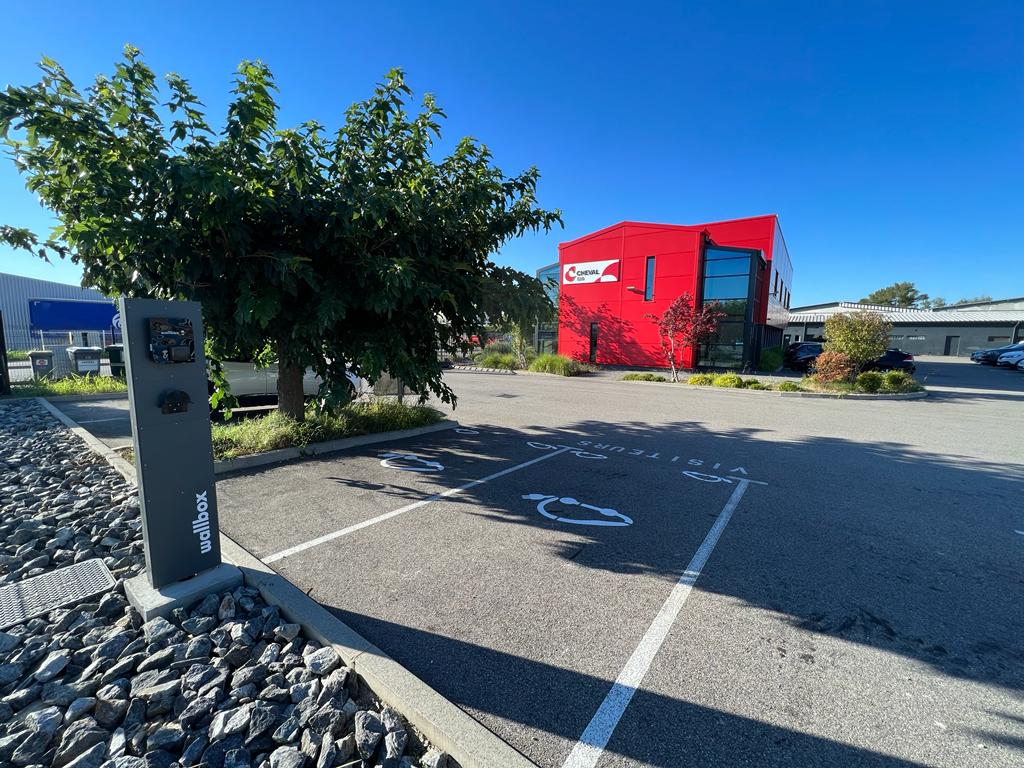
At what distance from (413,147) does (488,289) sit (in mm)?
2083

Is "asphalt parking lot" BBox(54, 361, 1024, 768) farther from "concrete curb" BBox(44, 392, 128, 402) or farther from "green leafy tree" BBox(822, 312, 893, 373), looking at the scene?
"green leafy tree" BBox(822, 312, 893, 373)

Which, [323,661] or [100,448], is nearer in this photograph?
[323,661]

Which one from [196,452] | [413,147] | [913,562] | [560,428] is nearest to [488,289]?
[413,147]

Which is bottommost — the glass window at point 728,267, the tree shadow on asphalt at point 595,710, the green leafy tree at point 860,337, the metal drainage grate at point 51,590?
the tree shadow on asphalt at point 595,710

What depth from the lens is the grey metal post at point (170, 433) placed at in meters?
2.66

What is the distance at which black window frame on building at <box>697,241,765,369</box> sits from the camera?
21.8 metres

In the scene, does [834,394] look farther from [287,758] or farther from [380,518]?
[287,758]

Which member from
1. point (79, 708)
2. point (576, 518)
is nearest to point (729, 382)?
point (576, 518)

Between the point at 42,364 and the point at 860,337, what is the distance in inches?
1034

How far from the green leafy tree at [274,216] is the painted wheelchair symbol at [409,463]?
1147 millimetres

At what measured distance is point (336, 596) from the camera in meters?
3.01

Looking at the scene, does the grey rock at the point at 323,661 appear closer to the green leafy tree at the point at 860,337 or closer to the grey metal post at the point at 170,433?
the grey metal post at the point at 170,433

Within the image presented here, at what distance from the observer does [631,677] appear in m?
2.33

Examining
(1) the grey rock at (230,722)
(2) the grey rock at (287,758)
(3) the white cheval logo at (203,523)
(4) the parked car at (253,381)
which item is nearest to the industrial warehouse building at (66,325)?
(4) the parked car at (253,381)
